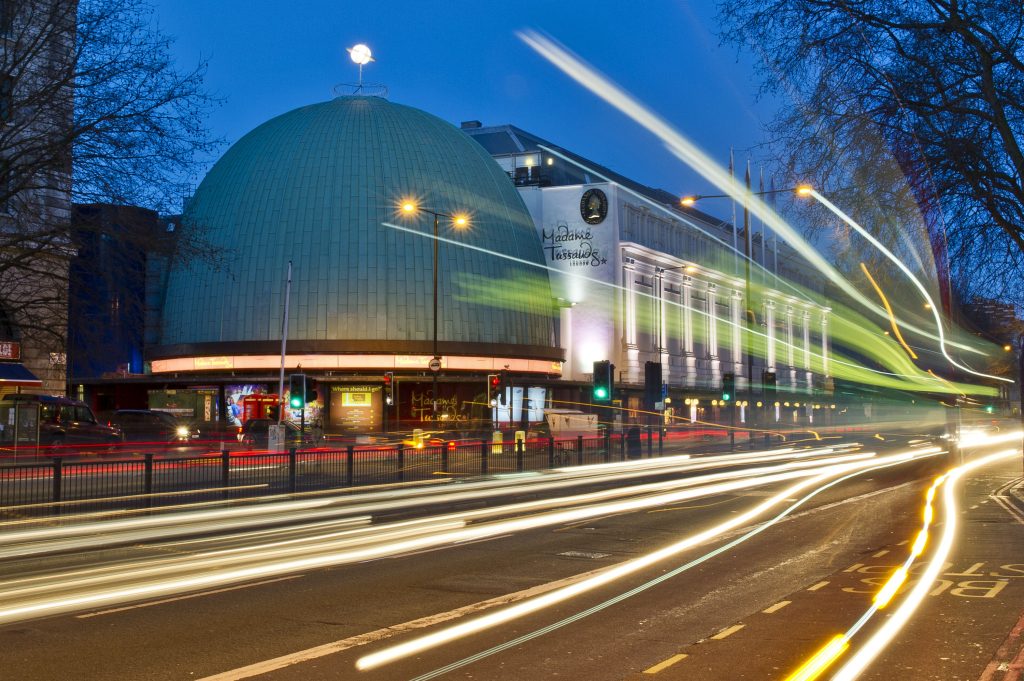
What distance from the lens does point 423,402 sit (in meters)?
76.6

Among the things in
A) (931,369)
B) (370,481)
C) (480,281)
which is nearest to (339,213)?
(480,281)

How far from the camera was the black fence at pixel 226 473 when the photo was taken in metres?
22.9

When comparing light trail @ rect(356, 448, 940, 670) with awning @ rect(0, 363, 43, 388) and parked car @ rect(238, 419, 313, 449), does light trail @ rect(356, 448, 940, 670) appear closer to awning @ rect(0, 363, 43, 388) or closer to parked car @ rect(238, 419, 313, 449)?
parked car @ rect(238, 419, 313, 449)

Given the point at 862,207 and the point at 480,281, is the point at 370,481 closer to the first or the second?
the point at 862,207

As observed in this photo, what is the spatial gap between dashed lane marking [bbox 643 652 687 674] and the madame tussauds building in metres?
63.8

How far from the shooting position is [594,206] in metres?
93.1

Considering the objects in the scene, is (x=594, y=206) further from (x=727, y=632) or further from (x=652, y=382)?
(x=727, y=632)

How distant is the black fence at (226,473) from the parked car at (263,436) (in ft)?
29.6

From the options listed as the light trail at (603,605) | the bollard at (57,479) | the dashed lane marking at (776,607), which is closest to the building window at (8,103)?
the bollard at (57,479)

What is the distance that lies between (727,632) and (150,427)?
4289cm

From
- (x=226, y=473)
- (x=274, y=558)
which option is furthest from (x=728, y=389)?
(x=274, y=558)

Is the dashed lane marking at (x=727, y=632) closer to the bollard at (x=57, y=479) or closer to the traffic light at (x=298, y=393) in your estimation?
the bollard at (x=57, y=479)

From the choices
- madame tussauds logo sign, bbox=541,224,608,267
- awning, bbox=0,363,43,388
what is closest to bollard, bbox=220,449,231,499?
awning, bbox=0,363,43,388

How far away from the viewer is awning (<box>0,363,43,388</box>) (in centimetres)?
3641
